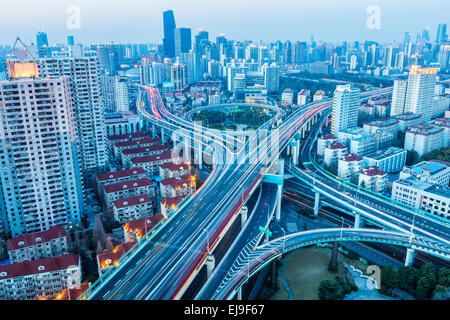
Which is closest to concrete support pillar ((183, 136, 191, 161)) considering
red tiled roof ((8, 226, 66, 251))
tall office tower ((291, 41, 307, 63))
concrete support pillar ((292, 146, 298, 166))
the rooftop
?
concrete support pillar ((292, 146, 298, 166))

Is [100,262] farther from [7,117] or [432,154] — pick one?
[432,154]

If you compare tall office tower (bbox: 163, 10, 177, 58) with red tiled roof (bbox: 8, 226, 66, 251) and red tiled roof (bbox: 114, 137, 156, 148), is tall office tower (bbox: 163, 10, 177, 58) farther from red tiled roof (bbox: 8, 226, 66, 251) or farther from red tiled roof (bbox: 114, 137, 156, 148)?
red tiled roof (bbox: 8, 226, 66, 251)

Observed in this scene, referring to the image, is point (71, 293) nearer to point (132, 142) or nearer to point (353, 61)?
point (132, 142)

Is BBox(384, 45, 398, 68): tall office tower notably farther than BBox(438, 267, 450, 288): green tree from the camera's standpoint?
Yes

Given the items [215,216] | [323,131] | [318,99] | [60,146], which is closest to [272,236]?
[215,216]

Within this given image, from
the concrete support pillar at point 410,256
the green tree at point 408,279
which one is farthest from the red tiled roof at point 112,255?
the concrete support pillar at point 410,256

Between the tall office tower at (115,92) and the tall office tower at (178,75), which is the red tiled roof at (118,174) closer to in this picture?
the tall office tower at (115,92)

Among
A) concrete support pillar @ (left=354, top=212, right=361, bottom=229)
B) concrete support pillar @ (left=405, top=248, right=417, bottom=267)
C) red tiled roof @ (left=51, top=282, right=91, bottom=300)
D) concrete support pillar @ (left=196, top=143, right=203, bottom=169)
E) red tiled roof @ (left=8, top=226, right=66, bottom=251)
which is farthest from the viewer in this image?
concrete support pillar @ (left=196, top=143, right=203, bottom=169)
